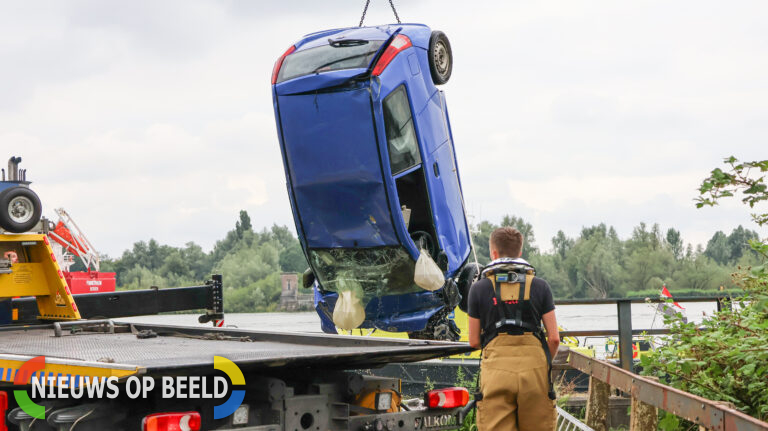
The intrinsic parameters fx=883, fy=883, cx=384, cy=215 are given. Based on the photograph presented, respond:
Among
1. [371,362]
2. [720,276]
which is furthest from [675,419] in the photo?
[720,276]

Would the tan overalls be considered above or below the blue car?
below

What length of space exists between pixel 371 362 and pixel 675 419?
2.25 metres

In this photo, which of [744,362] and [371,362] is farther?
[744,362]

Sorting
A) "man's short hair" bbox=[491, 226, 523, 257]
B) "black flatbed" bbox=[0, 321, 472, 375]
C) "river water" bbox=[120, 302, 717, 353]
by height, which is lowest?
"river water" bbox=[120, 302, 717, 353]

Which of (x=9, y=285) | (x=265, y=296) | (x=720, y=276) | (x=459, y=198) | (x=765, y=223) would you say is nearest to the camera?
(x=765, y=223)

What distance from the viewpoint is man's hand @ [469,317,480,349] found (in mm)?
5488

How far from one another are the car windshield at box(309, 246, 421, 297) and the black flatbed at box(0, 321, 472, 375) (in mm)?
2850

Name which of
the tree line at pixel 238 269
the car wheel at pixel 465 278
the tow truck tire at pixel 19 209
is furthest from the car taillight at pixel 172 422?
the tree line at pixel 238 269

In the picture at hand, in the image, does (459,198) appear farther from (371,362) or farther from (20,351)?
Result: (20,351)

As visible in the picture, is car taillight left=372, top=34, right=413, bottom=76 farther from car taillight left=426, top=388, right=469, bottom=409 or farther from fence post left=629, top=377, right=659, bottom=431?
fence post left=629, top=377, right=659, bottom=431

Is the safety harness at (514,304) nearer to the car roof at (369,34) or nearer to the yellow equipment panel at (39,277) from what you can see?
the yellow equipment panel at (39,277)

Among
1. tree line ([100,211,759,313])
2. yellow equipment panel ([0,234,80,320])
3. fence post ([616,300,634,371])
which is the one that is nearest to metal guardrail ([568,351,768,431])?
fence post ([616,300,634,371])

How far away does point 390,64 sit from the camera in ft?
30.0

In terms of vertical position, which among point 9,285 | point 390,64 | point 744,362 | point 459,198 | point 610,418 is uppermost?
point 390,64
